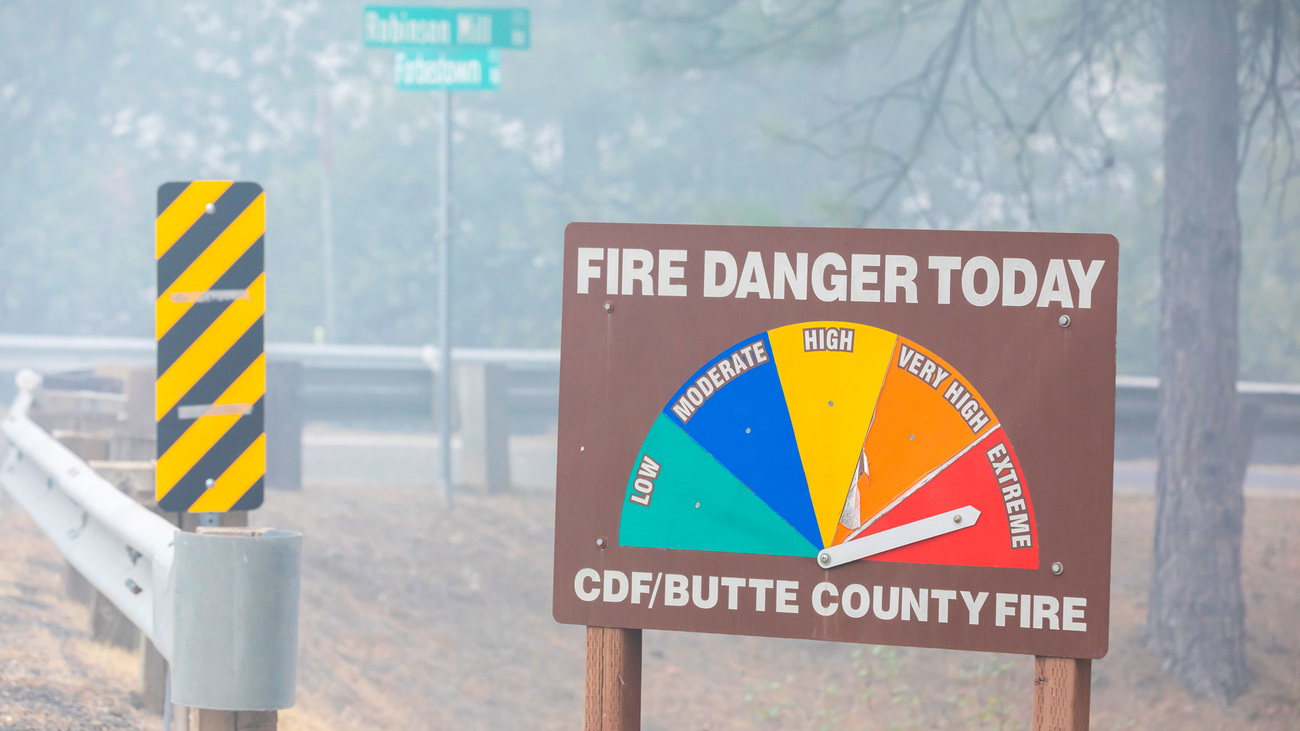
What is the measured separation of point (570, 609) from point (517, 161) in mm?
21522

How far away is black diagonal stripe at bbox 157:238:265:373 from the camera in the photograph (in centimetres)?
324

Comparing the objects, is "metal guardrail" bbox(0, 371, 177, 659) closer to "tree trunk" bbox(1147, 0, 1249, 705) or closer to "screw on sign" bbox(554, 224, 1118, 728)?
"screw on sign" bbox(554, 224, 1118, 728)

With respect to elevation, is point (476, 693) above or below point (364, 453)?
below

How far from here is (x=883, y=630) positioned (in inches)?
102

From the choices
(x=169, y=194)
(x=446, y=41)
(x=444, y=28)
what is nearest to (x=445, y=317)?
(x=446, y=41)

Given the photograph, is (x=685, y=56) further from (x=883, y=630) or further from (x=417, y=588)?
(x=883, y=630)

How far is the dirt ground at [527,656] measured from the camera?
6641mm

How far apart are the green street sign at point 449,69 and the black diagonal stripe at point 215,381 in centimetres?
649

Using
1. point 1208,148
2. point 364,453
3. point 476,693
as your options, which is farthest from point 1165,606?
point 364,453

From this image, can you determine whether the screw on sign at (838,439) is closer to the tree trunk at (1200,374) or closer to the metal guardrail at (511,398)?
the tree trunk at (1200,374)

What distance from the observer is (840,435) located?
8.64ft

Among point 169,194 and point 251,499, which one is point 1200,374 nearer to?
point 251,499

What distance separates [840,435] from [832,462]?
63mm

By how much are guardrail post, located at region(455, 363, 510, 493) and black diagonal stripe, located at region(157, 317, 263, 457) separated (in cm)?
662
